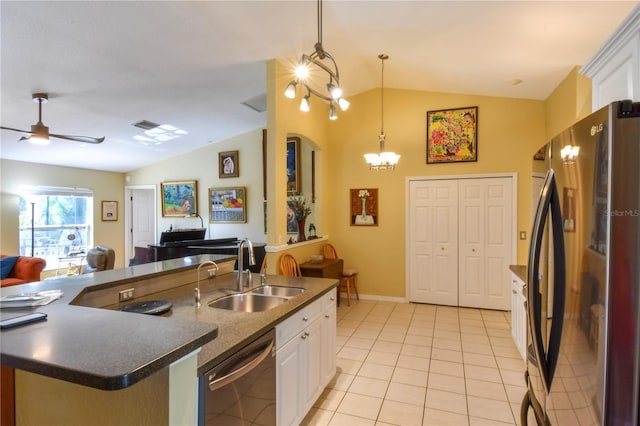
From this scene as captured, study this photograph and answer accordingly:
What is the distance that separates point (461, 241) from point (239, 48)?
4113 millimetres

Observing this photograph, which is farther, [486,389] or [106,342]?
[486,389]

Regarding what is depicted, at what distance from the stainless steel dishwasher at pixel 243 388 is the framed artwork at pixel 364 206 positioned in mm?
3970

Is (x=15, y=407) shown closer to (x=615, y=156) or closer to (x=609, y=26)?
(x=615, y=156)

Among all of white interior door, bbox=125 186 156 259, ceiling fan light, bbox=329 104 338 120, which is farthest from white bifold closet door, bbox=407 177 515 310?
white interior door, bbox=125 186 156 259

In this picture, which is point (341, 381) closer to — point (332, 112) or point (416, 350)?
point (416, 350)

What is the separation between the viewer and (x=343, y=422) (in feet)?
7.45

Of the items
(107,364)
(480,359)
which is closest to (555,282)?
(107,364)

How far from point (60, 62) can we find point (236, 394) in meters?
3.68

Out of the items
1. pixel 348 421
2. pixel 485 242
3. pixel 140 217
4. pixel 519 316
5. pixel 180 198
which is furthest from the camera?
pixel 140 217

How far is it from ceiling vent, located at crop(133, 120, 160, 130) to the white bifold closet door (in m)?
4.44

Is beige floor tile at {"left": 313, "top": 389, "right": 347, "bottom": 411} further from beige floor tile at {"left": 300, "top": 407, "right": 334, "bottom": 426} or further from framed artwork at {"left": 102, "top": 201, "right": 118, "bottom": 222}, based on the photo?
framed artwork at {"left": 102, "top": 201, "right": 118, "bottom": 222}

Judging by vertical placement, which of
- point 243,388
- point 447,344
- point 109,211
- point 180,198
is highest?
point 180,198

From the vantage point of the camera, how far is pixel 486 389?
2709 mm

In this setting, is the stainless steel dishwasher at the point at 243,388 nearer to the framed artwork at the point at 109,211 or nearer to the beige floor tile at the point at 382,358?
the beige floor tile at the point at 382,358
